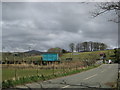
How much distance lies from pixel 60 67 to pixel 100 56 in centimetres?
6966

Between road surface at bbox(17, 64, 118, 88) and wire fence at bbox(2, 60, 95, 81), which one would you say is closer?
road surface at bbox(17, 64, 118, 88)

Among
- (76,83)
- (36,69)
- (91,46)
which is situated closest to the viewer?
(76,83)

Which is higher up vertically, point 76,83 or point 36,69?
point 76,83

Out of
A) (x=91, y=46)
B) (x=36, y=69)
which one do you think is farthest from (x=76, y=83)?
(x=91, y=46)

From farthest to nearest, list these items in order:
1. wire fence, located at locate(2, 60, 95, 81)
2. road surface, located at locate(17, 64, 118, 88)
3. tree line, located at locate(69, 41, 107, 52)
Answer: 1. tree line, located at locate(69, 41, 107, 52)
2. wire fence, located at locate(2, 60, 95, 81)
3. road surface, located at locate(17, 64, 118, 88)

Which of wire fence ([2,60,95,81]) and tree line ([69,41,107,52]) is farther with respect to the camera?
tree line ([69,41,107,52])

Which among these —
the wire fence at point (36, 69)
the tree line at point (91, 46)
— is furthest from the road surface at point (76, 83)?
the tree line at point (91, 46)

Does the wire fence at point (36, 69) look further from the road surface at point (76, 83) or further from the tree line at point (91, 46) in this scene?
the tree line at point (91, 46)

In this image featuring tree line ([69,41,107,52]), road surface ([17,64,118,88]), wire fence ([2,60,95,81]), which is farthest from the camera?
tree line ([69,41,107,52])

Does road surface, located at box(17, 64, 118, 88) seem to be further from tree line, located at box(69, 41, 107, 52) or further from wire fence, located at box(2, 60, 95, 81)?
tree line, located at box(69, 41, 107, 52)

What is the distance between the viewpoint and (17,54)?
191 ft

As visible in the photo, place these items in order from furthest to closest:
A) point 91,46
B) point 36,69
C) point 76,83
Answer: point 91,46, point 36,69, point 76,83

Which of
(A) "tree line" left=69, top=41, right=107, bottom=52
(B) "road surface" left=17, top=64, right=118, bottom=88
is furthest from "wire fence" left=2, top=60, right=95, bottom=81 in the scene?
(A) "tree line" left=69, top=41, right=107, bottom=52

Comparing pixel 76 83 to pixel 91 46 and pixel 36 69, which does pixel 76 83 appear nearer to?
pixel 36 69
